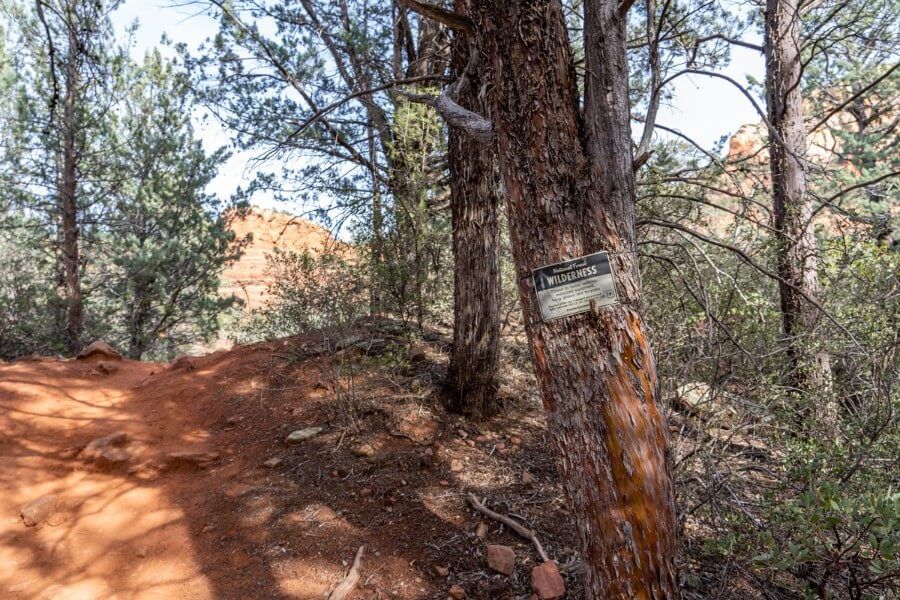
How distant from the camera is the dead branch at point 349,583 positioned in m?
2.66

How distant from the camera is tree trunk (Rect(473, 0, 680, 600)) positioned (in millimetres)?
1988

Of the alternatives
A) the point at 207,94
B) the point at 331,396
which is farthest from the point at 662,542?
the point at 207,94

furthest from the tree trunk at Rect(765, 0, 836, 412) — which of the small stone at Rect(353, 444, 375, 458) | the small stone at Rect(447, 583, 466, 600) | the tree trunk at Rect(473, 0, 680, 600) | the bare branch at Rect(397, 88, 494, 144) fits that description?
the small stone at Rect(353, 444, 375, 458)

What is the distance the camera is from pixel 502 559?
291cm

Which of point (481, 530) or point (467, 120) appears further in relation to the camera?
point (481, 530)

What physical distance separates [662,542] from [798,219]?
3.29m

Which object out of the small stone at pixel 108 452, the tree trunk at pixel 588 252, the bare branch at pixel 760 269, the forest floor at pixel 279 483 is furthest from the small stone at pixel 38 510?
the bare branch at pixel 760 269

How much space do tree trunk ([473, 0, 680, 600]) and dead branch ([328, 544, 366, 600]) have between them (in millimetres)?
1312

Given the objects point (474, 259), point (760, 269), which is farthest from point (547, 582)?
point (474, 259)

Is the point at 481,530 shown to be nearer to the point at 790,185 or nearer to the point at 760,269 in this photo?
the point at 760,269

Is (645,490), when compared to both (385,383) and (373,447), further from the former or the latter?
(385,383)

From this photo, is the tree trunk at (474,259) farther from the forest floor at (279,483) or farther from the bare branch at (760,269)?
the bare branch at (760,269)

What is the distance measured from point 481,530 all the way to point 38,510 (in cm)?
307

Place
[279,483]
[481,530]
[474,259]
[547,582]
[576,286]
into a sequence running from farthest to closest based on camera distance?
[474,259] < [279,483] < [481,530] < [547,582] < [576,286]
